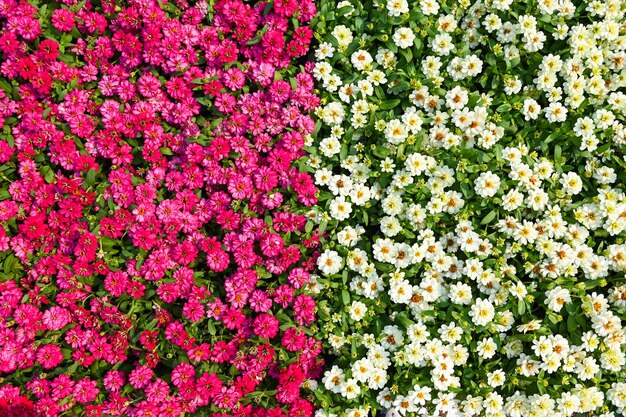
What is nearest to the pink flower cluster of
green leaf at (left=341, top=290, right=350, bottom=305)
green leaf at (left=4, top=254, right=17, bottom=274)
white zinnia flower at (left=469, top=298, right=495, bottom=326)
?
green leaf at (left=4, top=254, right=17, bottom=274)

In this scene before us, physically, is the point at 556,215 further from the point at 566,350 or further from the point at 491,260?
the point at 566,350

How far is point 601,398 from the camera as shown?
3.28 meters

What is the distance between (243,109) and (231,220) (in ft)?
2.72

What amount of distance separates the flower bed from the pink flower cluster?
290 mm

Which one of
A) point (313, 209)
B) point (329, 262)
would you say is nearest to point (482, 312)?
point (329, 262)

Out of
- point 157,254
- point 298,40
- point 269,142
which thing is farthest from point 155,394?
point 298,40

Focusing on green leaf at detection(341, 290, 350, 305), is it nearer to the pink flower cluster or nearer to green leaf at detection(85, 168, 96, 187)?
the pink flower cluster

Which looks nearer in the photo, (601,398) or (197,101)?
(601,398)

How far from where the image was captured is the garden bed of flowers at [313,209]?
11.1 ft

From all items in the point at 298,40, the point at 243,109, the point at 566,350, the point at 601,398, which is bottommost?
the point at 601,398

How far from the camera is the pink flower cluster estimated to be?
11.1 ft

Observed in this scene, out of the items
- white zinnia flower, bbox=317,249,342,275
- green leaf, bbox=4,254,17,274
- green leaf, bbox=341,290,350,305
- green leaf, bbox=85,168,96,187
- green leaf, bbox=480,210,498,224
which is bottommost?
green leaf, bbox=4,254,17,274

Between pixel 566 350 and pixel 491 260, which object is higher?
pixel 491 260

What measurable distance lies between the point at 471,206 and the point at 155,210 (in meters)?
2.25
